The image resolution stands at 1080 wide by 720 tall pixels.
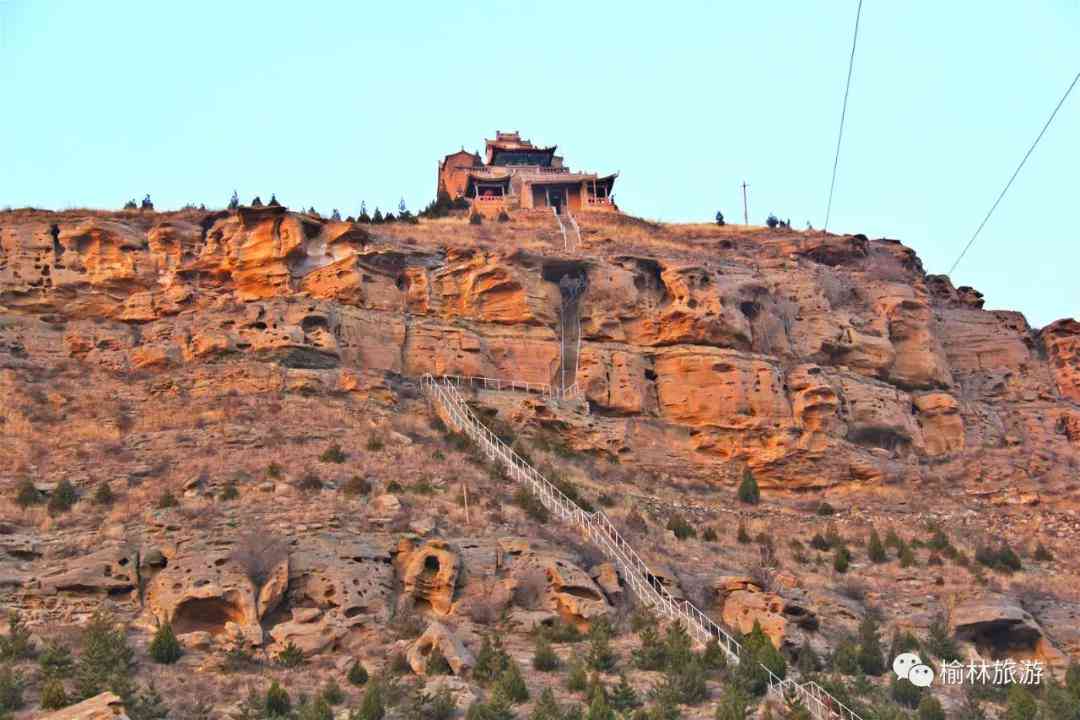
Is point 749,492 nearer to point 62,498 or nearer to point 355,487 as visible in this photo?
point 355,487

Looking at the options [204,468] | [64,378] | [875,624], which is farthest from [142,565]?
[875,624]

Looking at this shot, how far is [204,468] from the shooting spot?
125 feet

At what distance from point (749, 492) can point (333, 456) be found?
13.4 metres

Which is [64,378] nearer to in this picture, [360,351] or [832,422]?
[360,351]

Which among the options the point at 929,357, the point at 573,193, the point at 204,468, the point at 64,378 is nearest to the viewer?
the point at 204,468

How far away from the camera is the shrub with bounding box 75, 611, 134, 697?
27562mm

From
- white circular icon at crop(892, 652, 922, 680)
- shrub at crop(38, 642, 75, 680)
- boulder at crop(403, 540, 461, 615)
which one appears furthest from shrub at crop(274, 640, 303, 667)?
white circular icon at crop(892, 652, 922, 680)

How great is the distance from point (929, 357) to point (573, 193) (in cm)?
2161

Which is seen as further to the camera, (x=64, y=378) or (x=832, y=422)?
(x=832, y=422)

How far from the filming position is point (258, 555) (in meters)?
32.8

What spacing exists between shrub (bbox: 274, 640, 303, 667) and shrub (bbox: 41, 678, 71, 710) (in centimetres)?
444

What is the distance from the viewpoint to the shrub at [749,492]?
45.9 metres

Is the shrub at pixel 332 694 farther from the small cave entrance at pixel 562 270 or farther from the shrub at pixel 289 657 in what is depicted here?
the small cave entrance at pixel 562 270

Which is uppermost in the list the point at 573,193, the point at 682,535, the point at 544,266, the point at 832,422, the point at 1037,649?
the point at 573,193
